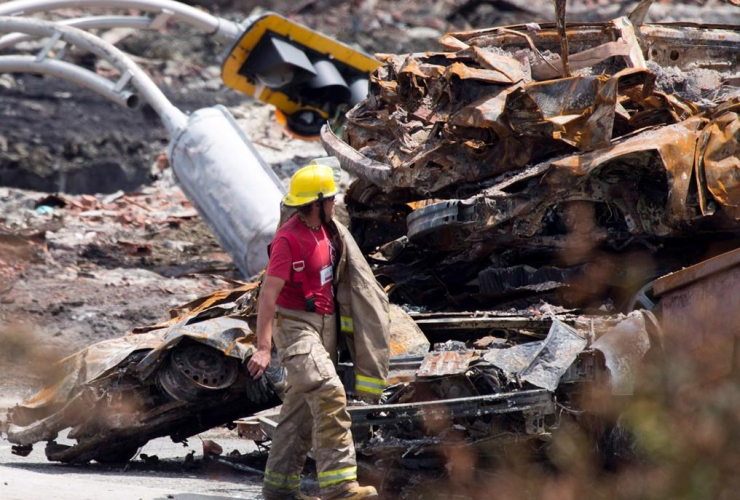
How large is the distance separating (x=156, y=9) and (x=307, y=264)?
11.5 meters

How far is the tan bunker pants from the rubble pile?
176 cm

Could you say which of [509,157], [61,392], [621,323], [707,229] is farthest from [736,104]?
[61,392]

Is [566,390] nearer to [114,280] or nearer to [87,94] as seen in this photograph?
[114,280]

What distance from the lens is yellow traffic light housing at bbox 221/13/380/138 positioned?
15.4 meters

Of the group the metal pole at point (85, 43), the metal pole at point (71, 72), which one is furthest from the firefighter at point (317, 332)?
the metal pole at point (71, 72)

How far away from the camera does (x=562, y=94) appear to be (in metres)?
6.84

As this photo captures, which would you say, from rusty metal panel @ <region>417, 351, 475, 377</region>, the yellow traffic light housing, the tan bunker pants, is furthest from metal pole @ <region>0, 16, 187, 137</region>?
the tan bunker pants

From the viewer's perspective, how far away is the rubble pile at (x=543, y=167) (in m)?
6.50

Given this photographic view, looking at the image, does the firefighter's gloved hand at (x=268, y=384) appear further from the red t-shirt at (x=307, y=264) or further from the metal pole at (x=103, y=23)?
the metal pole at (x=103, y=23)

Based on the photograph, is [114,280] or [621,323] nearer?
[621,323]

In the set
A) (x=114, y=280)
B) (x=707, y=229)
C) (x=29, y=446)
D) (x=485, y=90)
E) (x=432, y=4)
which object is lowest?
(x=432, y=4)

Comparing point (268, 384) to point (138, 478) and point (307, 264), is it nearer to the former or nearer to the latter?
Answer: point (138, 478)

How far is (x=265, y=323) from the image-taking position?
205 inches

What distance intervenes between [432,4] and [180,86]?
6.60 meters
